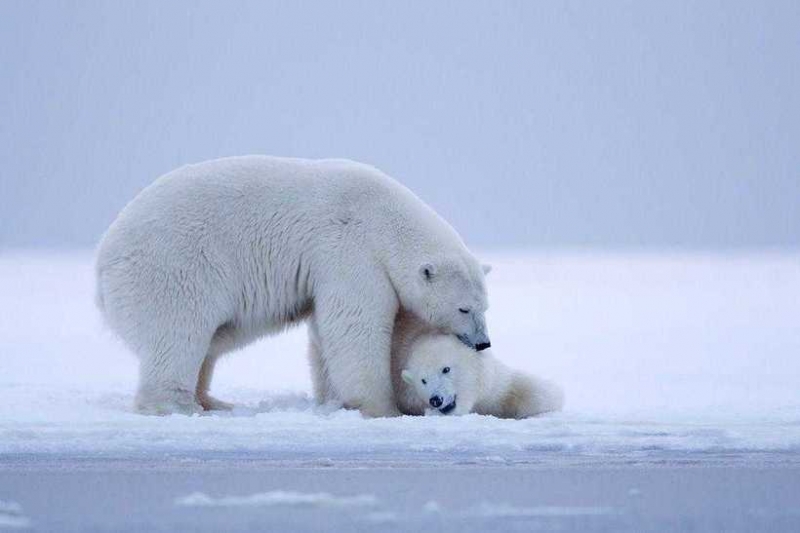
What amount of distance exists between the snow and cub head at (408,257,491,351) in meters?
0.62

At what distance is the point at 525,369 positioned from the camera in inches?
384

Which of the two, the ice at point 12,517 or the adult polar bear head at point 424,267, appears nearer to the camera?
the ice at point 12,517

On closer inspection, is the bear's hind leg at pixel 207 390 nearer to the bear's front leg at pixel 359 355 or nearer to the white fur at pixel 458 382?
the bear's front leg at pixel 359 355

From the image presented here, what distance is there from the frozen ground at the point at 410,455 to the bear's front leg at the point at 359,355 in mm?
191

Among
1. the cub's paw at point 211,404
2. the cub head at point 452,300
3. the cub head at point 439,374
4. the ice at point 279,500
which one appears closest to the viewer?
the ice at point 279,500

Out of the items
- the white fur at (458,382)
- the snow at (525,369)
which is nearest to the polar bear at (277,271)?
the white fur at (458,382)

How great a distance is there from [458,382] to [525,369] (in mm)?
2615

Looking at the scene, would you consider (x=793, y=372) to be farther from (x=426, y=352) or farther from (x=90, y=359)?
(x=90, y=359)

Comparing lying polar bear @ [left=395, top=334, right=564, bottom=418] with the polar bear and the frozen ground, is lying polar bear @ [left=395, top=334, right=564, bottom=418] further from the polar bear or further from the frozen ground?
the frozen ground

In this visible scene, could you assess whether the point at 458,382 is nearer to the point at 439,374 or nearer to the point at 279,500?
the point at 439,374

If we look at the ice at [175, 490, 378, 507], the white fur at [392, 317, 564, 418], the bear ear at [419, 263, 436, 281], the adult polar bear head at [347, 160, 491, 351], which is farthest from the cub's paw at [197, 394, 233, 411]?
the ice at [175, 490, 378, 507]

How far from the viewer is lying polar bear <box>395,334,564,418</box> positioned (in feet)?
23.5

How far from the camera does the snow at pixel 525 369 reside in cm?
573

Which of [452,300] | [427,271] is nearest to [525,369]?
[452,300]
